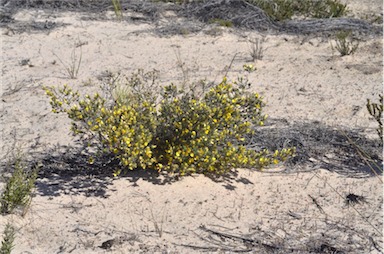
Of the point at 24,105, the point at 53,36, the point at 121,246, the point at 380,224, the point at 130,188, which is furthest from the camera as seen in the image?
the point at 53,36

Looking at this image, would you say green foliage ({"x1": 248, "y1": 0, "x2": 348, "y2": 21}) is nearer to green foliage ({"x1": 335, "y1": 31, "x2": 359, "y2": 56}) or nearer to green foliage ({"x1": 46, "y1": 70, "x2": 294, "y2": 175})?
green foliage ({"x1": 335, "y1": 31, "x2": 359, "y2": 56})

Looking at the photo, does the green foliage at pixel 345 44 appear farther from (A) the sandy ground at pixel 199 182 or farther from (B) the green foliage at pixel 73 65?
(B) the green foliage at pixel 73 65

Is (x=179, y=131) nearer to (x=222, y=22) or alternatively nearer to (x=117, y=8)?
Result: (x=222, y=22)

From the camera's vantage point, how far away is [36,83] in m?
6.42

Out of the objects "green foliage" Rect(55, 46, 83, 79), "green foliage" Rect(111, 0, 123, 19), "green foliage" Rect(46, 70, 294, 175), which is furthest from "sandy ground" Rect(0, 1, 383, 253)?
"green foliage" Rect(111, 0, 123, 19)

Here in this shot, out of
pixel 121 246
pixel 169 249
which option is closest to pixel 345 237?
A: pixel 169 249

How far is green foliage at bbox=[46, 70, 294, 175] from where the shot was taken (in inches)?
172

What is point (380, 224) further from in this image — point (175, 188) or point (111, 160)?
point (111, 160)

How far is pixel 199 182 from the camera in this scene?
4680 millimetres

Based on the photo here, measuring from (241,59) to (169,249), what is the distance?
3532 mm

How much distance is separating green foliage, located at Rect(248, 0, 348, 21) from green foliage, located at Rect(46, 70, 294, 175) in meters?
3.77

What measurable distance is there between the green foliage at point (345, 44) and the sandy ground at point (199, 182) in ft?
0.26

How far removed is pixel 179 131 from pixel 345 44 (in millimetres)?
3564

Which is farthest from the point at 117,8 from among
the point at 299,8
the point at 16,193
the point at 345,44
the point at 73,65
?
the point at 16,193
